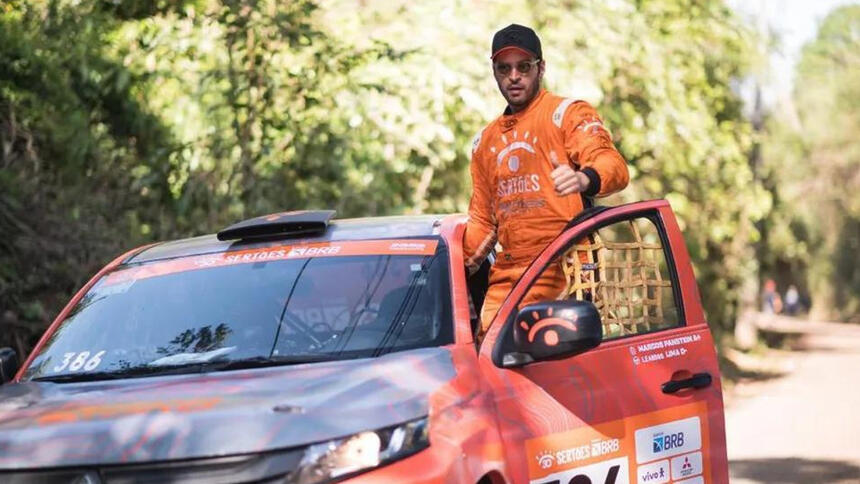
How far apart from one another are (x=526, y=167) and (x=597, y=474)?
1440mm

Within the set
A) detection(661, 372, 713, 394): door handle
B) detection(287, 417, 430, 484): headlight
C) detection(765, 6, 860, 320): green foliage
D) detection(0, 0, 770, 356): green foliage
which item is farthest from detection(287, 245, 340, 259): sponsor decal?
detection(765, 6, 860, 320): green foliage

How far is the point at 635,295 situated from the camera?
633cm

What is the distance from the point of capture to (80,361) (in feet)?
18.0

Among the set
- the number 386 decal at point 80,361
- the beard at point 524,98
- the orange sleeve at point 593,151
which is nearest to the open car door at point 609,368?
the orange sleeve at point 593,151

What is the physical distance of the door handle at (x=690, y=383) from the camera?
578 cm

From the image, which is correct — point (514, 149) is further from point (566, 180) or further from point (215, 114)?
point (215, 114)

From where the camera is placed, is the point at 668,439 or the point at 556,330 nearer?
the point at 556,330

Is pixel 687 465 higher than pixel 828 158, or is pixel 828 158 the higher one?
pixel 687 465

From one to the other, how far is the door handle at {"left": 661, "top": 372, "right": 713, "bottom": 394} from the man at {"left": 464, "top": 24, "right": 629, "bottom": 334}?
540 mm

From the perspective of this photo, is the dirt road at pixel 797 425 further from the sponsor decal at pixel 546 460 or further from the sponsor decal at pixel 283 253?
the sponsor decal at pixel 546 460

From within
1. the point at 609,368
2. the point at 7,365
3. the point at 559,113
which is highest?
the point at 559,113

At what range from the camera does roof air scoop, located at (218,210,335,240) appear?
5.93 meters

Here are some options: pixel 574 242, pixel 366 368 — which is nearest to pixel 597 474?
pixel 574 242

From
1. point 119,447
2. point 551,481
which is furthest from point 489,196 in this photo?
point 119,447
